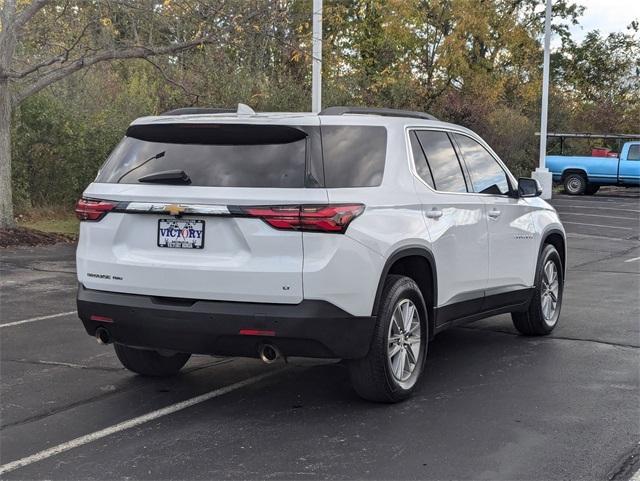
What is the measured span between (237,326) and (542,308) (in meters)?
3.62

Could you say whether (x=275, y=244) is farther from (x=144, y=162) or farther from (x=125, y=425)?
(x=125, y=425)

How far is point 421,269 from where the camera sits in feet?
19.6

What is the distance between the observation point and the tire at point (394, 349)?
5.42 m

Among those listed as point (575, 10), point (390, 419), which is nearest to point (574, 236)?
point (390, 419)

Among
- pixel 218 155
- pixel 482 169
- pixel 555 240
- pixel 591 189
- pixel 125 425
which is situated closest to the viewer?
pixel 125 425

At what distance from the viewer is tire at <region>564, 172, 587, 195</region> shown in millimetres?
32094

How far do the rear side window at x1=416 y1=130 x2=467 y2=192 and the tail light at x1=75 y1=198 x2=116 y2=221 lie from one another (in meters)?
2.15

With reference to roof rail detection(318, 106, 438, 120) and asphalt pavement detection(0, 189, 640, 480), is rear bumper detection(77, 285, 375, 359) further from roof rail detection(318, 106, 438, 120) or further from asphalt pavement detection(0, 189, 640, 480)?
roof rail detection(318, 106, 438, 120)

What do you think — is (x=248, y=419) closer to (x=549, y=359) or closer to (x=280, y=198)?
(x=280, y=198)

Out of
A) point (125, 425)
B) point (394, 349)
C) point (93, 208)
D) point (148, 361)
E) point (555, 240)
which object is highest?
point (93, 208)

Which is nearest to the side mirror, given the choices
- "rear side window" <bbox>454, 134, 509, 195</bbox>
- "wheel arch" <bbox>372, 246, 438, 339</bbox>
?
"rear side window" <bbox>454, 134, 509, 195</bbox>

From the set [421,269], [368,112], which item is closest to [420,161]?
[368,112]

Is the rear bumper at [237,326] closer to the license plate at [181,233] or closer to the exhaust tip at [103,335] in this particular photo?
the exhaust tip at [103,335]

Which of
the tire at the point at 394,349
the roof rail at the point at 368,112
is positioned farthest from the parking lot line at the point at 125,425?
the roof rail at the point at 368,112
